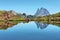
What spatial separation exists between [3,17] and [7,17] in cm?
379

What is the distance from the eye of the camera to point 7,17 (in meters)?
156

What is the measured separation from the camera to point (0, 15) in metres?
159

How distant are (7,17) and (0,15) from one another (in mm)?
8184

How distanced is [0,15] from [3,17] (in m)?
6.02

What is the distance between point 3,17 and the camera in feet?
507
